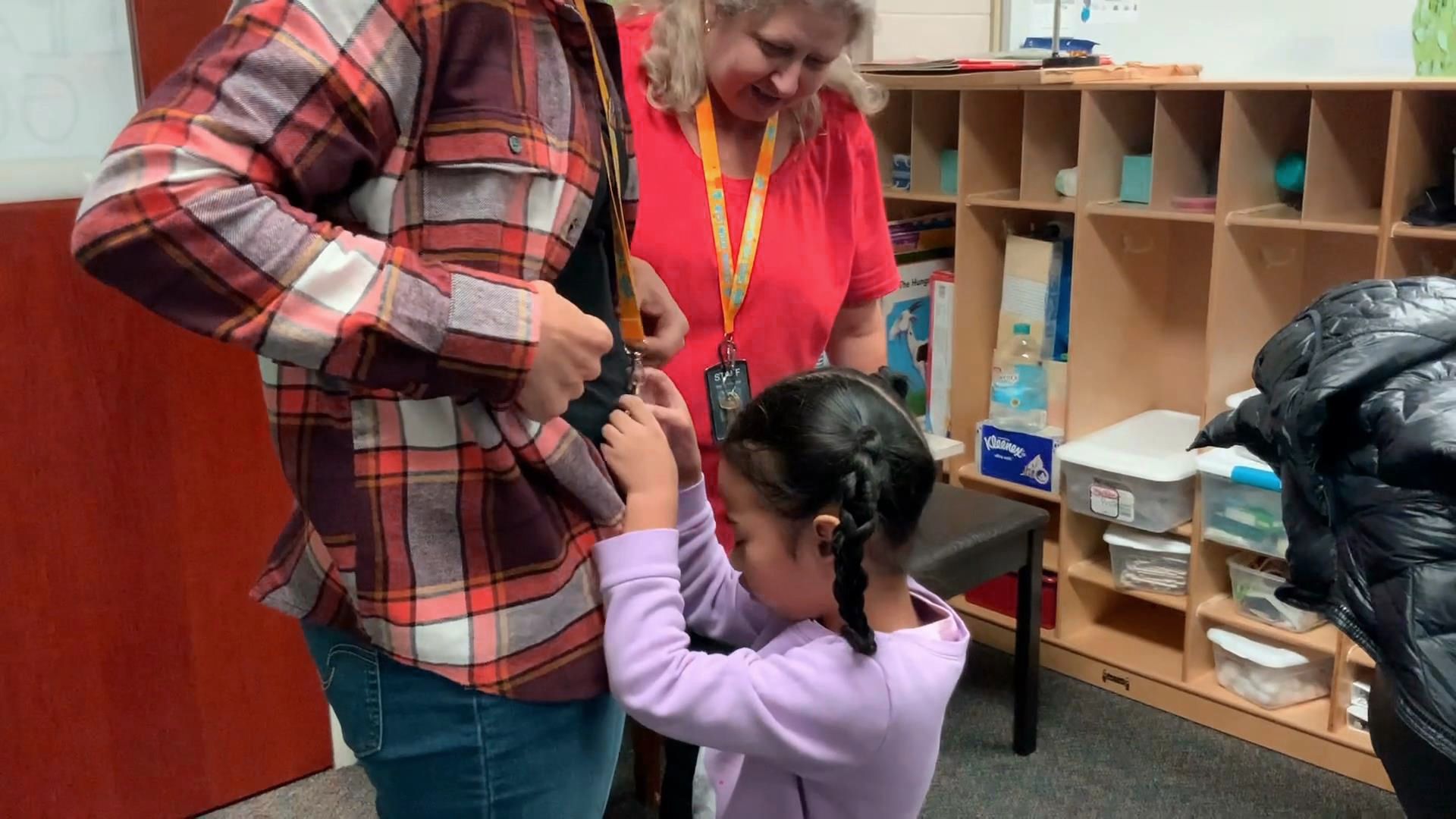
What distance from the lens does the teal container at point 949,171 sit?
2822 mm

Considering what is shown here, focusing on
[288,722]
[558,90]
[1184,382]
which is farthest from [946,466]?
[558,90]

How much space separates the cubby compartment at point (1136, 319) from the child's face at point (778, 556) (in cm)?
165

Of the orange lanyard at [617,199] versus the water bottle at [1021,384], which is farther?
the water bottle at [1021,384]

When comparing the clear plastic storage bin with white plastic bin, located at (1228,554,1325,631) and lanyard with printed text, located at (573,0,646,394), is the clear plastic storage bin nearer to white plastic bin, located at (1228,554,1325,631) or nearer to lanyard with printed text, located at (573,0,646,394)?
white plastic bin, located at (1228,554,1325,631)

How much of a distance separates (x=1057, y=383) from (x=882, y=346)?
0.87 m

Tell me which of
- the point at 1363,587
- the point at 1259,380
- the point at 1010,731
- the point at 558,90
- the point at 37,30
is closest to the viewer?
the point at 558,90

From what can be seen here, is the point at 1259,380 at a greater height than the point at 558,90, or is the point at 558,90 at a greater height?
the point at 558,90

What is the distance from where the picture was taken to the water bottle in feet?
8.87

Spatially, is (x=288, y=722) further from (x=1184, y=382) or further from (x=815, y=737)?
(x=1184, y=382)

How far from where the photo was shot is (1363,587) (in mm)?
1184

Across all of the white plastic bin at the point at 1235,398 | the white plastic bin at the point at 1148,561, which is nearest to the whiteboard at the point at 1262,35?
the white plastic bin at the point at 1235,398

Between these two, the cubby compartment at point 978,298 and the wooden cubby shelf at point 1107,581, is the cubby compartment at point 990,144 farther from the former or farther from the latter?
the wooden cubby shelf at point 1107,581

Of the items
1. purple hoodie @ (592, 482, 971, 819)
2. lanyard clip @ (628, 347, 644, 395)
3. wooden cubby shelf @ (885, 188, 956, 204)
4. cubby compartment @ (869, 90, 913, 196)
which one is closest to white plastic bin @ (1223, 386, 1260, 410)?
wooden cubby shelf @ (885, 188, 956, 204)

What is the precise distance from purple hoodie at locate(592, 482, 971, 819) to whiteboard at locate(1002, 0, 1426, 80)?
1616 millimetres
